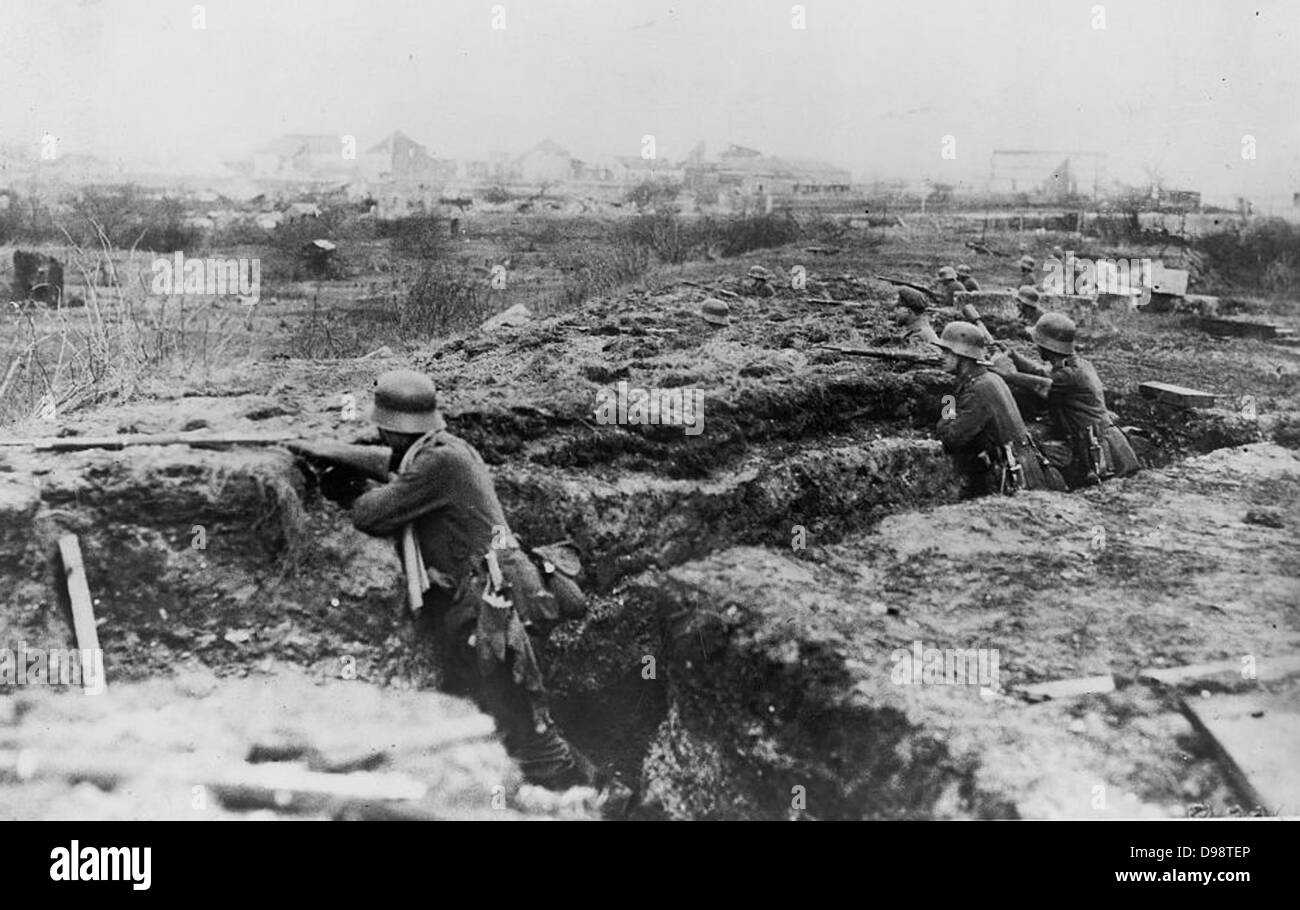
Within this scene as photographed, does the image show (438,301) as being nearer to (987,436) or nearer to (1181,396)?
(987,436)

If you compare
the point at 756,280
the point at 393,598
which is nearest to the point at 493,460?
the point at 393,598

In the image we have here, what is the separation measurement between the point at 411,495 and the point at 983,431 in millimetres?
3380

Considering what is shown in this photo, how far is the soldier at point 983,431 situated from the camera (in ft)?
18.9

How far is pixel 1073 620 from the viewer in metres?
4.60

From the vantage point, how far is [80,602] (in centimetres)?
420

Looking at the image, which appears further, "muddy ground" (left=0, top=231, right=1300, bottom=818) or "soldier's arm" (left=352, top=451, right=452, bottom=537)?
"soldier's arm" (left=352, top=451, right=452, bottom=537)

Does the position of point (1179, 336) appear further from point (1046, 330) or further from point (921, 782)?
point (921, 782)

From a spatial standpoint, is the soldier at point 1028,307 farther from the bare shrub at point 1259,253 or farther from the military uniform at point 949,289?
the bare shrub at point 1259,253

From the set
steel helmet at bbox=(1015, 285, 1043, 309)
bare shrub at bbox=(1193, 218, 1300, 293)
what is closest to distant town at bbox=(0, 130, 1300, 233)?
bare shrub at bbox=(1193, 218, 1300, 293)

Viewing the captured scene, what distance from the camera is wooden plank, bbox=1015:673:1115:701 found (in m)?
4.14

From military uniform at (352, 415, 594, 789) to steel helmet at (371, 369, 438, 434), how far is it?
14 centimetres

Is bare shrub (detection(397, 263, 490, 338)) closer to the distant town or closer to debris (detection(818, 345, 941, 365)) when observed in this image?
the distant town

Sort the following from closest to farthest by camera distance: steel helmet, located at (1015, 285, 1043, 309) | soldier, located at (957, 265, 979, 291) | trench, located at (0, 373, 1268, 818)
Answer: trench, located at (0, 373, 1268, 818), steel helmet, located at (1015, 285, 1043, 309), soldier, located at (957, 265, 979, 291)

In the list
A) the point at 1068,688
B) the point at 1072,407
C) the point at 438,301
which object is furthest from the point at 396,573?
the point at 1072,407
